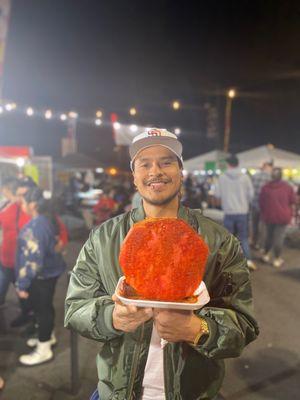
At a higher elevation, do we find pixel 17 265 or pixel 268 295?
pixel 17 265

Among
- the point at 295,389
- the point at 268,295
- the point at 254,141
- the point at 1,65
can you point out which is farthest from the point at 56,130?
the point at 295,389

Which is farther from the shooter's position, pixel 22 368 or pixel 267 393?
pixel 22 368

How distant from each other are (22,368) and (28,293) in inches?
31.5

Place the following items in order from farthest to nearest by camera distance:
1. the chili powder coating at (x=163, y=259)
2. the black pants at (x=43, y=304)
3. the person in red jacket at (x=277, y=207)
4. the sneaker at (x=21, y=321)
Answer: the person in red jacket at (x=277, y=207) → the sneaker at (x=21, y=321) → the black pants at (x=43, y=304) → the chili powder coating at (x=163, y=259)

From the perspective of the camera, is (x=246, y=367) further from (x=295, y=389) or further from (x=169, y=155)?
(x=169, y=155)

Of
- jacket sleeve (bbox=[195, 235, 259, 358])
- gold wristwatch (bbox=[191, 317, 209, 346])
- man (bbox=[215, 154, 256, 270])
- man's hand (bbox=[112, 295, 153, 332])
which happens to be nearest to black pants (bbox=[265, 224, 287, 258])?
man (bbox=[215, 154, 256, 270])

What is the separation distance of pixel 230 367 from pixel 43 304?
2171 mm

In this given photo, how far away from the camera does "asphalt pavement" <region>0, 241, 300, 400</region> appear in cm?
356

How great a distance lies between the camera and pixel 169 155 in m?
1.67

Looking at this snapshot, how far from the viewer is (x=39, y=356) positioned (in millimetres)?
4109

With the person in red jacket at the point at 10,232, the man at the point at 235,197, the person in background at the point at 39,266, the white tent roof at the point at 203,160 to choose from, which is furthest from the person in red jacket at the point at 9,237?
the white tent roof at the point at 203,160

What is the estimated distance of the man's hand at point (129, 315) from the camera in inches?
48.2

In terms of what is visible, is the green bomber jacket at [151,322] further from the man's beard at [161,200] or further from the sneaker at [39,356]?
the sneaker at [39,356]

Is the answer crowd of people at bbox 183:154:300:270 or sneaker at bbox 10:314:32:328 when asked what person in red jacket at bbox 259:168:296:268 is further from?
sneaker at bbox 10:314:32:328
